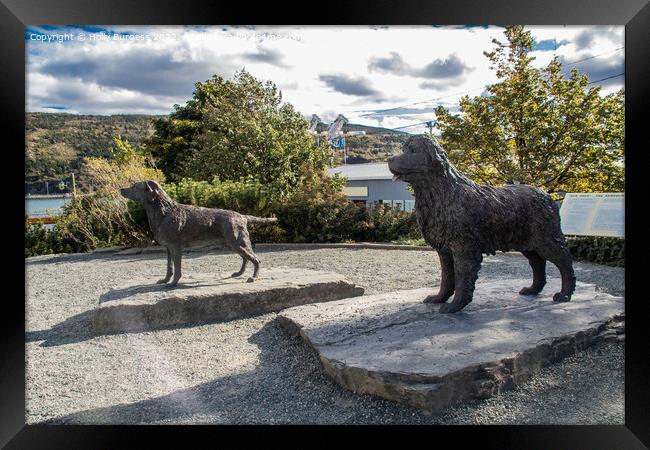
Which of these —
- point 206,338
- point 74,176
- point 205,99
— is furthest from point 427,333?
point 205,99

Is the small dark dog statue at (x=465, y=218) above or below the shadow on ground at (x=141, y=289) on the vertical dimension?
above

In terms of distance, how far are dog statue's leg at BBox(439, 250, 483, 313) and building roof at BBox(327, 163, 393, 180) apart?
6.21 meters

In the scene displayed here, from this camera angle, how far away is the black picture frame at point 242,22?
324 cm

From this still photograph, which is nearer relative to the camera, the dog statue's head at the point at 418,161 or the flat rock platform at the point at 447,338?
the flat rock platform at the point at 447,338

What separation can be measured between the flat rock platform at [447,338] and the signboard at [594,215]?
3.61ft

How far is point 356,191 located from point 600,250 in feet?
20.4

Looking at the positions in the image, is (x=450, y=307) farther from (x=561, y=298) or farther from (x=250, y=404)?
(x=250, y=404)

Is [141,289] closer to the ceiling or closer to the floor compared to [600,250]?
closer to the floor

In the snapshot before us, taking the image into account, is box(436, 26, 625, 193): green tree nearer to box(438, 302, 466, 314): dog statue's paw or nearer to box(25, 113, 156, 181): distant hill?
box(438, 302, 466, 314): dog statue's paw

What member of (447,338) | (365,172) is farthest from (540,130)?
(447,338)

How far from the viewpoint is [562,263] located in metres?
4.31

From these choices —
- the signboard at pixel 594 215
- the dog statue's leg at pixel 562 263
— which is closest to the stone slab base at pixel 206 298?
the dog statue's leg at pixel 562 263

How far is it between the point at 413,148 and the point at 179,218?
3091mm

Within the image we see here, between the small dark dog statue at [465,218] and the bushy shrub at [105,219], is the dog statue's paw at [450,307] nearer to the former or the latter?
the small dark dog statue at [465,218]
